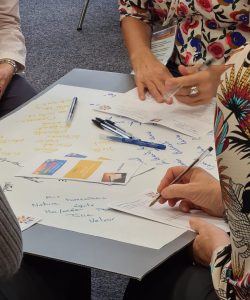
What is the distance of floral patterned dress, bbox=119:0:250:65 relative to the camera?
4.96 feet

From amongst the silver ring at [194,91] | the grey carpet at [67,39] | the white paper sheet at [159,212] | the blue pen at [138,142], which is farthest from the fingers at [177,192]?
the grey carpet at [67,39]

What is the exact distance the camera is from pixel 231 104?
27.1 inches

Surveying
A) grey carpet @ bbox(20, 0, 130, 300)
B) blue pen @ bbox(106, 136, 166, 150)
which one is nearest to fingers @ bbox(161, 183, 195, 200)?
blue pen @ bbox(106, 136, 166, 150)

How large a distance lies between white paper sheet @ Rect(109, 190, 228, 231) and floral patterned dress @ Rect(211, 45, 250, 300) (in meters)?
0.18

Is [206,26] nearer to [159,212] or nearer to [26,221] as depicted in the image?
[159,212]

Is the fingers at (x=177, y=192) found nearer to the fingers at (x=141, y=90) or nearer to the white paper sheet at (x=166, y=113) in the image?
the white paper sheet at (x=166, y=113)

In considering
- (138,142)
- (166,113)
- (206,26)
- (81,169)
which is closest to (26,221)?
(81,169)

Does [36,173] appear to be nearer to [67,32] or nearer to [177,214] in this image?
[177,214]

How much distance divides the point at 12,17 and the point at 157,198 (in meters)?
1.05

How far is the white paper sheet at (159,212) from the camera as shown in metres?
0.99

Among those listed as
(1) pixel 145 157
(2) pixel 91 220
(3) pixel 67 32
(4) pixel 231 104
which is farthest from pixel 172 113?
(3) pixel 67 32

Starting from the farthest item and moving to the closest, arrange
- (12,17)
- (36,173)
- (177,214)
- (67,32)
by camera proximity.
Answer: (67,32)
(12,17)
(36,173)
(177,214)

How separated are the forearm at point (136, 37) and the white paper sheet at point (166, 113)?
0.82ft

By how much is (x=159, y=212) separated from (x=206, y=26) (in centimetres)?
76
